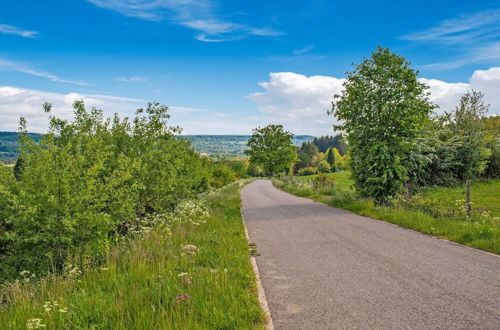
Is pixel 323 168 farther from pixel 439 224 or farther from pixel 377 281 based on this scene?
pixel 377 281

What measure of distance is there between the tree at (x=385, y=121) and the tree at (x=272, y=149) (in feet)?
137

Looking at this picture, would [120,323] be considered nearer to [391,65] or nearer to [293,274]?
[293,274]

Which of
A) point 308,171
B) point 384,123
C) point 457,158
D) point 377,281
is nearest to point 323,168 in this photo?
point 308,171

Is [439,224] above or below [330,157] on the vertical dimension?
below

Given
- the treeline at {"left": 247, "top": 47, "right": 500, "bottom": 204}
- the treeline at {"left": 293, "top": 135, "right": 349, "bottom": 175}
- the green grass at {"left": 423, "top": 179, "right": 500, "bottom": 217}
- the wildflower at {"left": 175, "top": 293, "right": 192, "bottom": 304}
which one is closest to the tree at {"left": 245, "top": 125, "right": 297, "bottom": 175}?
the treeline at {"left": 293, "top": 135, "right": 349, "bottom": 175}

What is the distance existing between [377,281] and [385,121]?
40.6 ft

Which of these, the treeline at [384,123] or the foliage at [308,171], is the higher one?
the treeline at [384,123]

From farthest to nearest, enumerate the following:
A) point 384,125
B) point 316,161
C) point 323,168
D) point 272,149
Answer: point 316,161, point 323,168, point 272,149, point 384,125

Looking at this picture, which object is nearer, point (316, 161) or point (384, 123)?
point (384, 123)

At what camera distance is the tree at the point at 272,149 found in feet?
193

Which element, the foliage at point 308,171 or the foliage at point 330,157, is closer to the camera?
the foliage at point 308,171

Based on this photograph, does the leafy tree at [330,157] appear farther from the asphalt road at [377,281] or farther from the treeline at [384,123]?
the asphalt road at [377,281]

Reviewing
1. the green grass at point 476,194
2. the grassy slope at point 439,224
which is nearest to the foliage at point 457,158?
the green grass at point 476,194

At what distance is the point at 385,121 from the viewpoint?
52.4 ft
